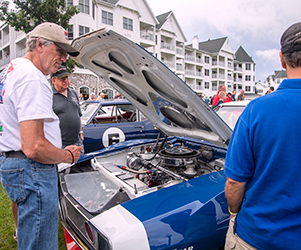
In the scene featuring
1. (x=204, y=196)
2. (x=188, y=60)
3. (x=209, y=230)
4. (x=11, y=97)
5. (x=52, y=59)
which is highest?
(x=188, y=60)

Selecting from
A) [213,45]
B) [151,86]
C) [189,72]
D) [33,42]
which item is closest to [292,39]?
[33,42]

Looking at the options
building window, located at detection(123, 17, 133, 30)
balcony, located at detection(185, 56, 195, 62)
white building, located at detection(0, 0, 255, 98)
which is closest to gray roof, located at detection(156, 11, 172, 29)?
white building, located at detection(0, 0, 255, 98)

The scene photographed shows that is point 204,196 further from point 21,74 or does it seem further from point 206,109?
point 21,74

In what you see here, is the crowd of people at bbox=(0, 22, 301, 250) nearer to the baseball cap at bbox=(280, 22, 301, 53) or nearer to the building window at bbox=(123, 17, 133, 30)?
the baseball cap at bbox=(280, 22, 301, 53)

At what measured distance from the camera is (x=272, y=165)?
97 centimetres

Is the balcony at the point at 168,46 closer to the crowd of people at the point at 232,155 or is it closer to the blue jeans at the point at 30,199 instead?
the crowd of people at the point at 232,155

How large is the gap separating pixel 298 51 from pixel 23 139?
1.43 metres

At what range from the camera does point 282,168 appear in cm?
95

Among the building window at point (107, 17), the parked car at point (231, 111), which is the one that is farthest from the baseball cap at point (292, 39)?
the building window at point (107, 17)

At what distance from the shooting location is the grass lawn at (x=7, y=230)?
250 centimetres

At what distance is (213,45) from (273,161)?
4476 centimetres

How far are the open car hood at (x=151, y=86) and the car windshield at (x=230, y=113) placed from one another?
0.66 meters

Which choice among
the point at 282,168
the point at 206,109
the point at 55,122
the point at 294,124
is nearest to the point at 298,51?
the point at 294,124

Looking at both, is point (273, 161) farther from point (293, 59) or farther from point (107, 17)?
point (107, 17)
